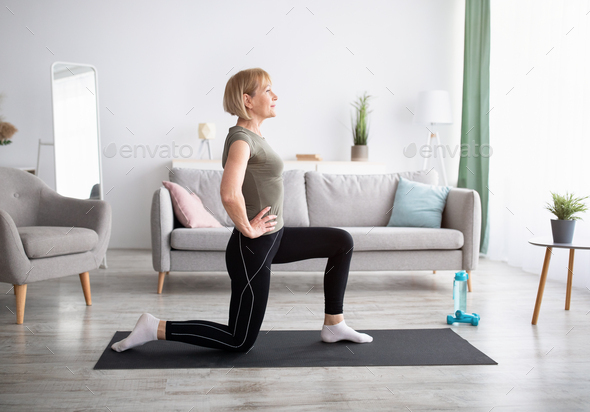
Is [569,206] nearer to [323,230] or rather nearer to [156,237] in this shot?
[323,230]

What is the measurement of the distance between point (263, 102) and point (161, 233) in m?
1.60

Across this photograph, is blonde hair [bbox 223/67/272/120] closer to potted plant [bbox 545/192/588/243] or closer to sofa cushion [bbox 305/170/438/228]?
potted plant [bbox 545/192/588/243]

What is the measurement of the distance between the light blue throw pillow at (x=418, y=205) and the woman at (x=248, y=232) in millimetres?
1599

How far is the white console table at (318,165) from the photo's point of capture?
4.79 meters

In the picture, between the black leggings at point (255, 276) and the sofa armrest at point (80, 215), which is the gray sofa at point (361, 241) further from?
the black leggings at point (255, 276)

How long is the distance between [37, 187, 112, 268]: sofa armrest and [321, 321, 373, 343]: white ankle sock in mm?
1519

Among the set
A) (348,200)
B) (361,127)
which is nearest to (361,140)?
(361,127)

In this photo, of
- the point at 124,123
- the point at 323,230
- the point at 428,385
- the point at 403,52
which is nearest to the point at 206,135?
the point at 124,123

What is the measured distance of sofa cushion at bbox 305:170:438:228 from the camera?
3.84 meters

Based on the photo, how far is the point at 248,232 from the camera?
189cm

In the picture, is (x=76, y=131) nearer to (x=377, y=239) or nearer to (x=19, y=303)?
(x=19, y=303)

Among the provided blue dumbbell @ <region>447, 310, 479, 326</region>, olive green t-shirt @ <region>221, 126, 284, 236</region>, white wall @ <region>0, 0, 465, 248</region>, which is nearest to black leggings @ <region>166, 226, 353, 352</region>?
olive green t-shirt @ <region>221, 126, 284, 236</region>

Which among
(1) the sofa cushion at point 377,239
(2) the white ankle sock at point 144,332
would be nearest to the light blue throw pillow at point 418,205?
(1) the sofa cushion at point 377,239

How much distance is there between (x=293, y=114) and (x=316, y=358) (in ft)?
11.4
